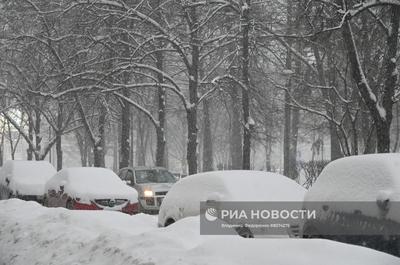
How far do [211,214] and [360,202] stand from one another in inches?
95.1

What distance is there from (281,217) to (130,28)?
17613mm

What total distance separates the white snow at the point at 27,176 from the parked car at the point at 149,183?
268 centimetres

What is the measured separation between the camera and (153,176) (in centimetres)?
1969

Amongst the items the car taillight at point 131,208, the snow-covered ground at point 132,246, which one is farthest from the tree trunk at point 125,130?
the snow-covered ground at point 132,246

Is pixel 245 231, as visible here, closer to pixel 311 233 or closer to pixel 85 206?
pixel 311 233

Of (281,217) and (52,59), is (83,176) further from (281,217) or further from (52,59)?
(52,59)

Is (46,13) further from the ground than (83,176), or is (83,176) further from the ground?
(46,13)

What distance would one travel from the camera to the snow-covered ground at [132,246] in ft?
16.7

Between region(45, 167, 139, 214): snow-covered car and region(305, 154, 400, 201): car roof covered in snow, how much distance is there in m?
7.84

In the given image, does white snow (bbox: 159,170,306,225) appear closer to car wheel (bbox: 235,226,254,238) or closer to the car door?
car wheel (bbox: 235,226,254,238)

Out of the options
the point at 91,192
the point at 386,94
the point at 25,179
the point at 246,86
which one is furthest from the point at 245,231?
the point at 25,179

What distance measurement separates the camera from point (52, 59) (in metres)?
30.3

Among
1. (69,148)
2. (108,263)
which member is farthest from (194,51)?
(69,148)

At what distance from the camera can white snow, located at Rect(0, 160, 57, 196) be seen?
19156 millimetres
